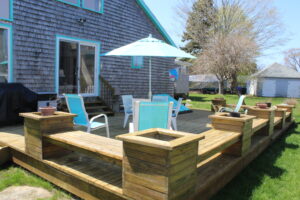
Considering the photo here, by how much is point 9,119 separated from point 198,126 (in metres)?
4.23

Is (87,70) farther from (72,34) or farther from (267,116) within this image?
(267,116)

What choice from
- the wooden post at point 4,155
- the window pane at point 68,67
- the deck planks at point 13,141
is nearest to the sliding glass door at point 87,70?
the window pane at point 68,67

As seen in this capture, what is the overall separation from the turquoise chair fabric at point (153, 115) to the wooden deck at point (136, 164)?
78cm

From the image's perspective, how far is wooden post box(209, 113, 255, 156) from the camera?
342 cm

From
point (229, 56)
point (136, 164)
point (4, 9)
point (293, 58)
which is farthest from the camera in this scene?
point (293, 58)

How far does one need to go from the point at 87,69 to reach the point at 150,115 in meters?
5.04

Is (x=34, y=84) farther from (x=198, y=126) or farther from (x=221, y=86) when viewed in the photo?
(x=221, y=86)

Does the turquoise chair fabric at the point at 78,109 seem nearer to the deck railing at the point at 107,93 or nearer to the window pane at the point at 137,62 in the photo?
the deck railing at the point at 107,93

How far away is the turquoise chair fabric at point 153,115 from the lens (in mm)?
3783

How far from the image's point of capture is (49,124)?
10.4 ft

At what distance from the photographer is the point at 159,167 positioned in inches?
76.7

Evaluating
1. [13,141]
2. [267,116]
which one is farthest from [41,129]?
[267,116]

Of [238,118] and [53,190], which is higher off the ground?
Answer: [238,118]

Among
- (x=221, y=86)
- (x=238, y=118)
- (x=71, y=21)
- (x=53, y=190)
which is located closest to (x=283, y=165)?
(x=238, y=118)
